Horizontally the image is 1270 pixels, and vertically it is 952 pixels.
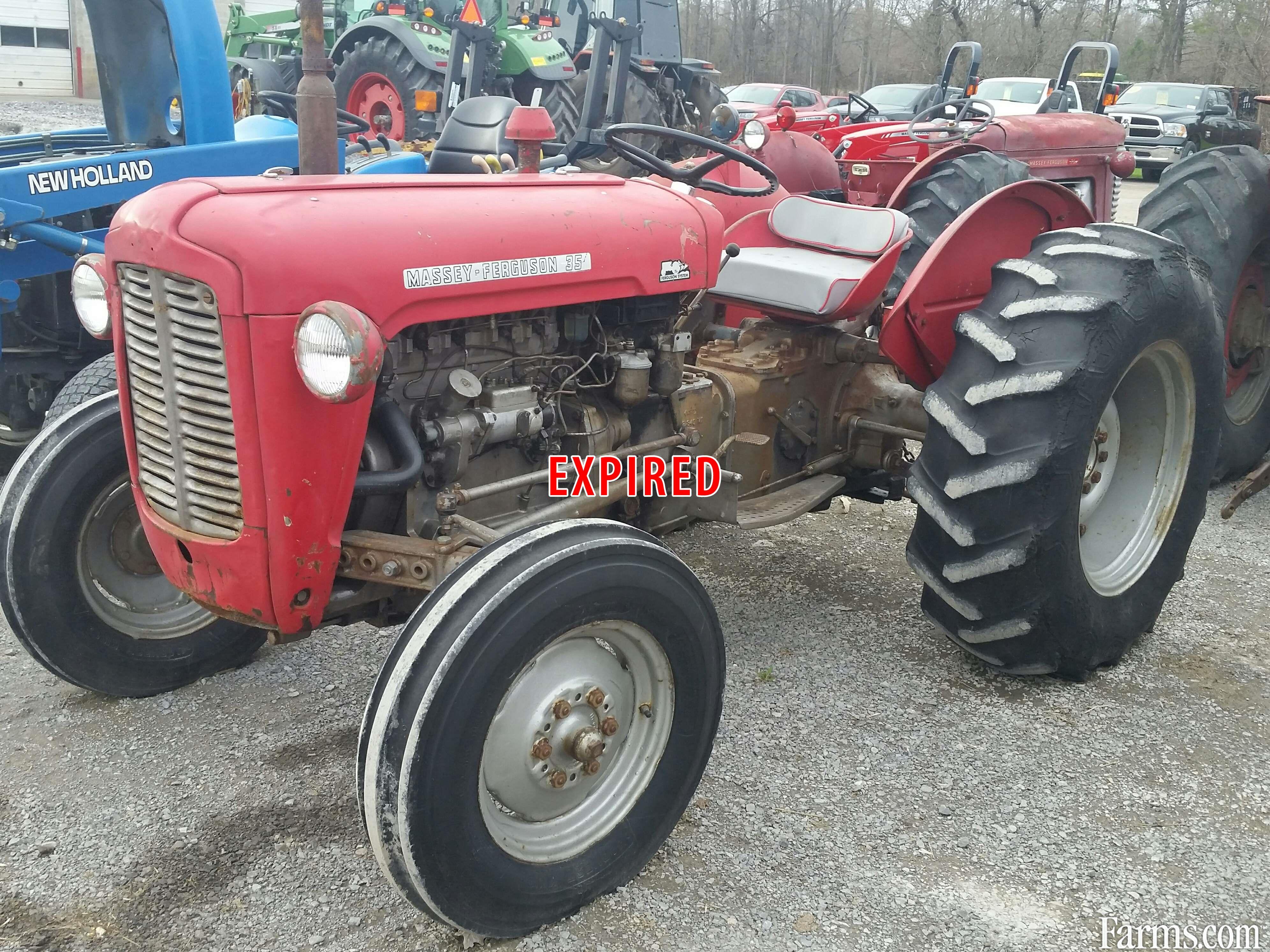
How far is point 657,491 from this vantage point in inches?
121

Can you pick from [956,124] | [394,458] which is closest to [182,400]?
[394,458]

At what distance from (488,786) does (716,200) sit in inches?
116

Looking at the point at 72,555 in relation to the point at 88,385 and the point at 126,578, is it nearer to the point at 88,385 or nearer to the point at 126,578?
the point at 126,578

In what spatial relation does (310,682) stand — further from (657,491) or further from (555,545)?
(555,545)

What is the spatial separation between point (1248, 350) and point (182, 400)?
4716 mm

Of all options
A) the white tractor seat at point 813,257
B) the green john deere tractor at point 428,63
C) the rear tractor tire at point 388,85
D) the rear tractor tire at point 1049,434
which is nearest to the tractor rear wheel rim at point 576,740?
the rear tractor tire at point 1049,434

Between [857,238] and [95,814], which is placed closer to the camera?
[95,814]

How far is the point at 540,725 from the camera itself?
2.24m

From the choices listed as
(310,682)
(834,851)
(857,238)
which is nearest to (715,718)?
(834,851)

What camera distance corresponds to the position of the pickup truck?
707 inches

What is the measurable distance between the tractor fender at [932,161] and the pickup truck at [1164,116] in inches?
444

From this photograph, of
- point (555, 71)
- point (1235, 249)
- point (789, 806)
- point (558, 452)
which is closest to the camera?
point (789, 806)

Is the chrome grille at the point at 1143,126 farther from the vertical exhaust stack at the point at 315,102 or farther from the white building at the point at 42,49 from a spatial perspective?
the white building at the point at 42,49

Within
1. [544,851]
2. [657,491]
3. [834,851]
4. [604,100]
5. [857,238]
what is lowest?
[834,851]
